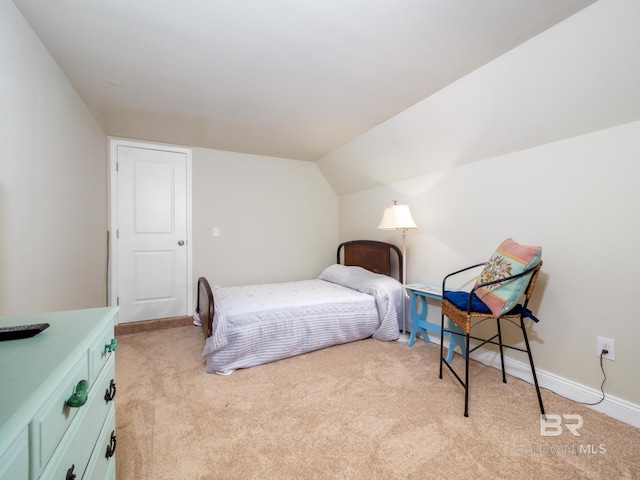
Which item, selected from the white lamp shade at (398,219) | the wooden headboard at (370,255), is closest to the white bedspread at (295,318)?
the wooden headboard at (370,255)

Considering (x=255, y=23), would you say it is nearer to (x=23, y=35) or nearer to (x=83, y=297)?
(x=23, y=35)

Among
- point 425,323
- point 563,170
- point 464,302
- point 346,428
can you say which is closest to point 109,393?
point 346,428

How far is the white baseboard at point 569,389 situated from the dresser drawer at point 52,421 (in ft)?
8.37

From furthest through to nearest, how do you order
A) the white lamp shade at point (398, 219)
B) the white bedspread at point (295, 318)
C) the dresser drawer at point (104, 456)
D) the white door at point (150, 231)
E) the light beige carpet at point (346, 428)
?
the white door at point (150, 231) < the white lamp shade at point (398, 219) < the white bedspread at point (295, 318) < the light beige carpet at point (346, 428) < the dresser drawer at point (104, 456)

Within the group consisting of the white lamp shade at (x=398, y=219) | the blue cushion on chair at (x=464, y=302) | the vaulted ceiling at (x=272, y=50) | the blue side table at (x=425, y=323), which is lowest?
the blue side table at (x=425, y=323)

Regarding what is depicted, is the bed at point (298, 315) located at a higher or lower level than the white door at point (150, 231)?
lower

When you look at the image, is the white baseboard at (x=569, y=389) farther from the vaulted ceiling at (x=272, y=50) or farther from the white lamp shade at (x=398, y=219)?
the vaulted ceiling at (x=272, y=50)

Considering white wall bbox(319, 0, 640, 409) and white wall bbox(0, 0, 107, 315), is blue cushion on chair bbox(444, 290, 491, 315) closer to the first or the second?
white wall bbox(319, 0, 640, 409)

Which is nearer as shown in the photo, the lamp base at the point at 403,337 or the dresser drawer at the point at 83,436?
the dresser drawer at the point at 83,436

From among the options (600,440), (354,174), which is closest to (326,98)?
(354,174)

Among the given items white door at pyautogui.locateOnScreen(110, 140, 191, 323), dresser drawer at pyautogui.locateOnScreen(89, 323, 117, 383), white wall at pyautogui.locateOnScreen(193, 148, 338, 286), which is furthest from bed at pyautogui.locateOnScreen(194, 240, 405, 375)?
dresser drawer at pyautogui.locateOnScreen(89, 323, 117, 383)

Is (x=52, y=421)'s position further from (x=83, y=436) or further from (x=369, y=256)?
(x=369, y=256)

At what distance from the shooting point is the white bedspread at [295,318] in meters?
2.14

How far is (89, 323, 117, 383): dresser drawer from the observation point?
2.65 ft
